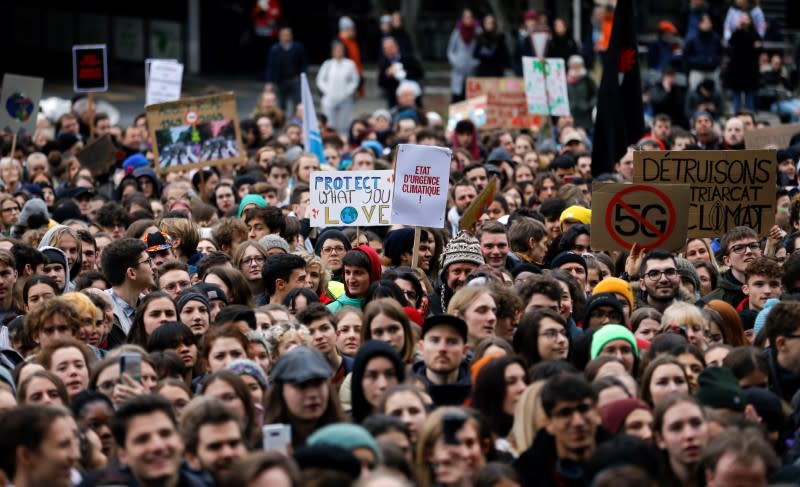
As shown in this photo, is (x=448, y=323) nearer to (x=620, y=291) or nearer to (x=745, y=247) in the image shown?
(x=620, y=291)

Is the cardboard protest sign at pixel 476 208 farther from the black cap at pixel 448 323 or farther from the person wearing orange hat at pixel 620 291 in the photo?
the black cap at pixel 448 323

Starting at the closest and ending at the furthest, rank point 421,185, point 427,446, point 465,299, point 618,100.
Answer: point 427,446 < point 465,299 < point 421,185 < point 618,100

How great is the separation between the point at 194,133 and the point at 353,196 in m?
4.72

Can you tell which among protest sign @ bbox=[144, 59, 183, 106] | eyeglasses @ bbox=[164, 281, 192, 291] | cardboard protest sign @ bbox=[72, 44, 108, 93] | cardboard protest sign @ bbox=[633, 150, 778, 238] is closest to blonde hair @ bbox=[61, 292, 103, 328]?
eyeglasses @ bbox=[164, 281, 192, 291]

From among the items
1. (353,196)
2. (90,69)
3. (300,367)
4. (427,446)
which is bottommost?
(427,446)

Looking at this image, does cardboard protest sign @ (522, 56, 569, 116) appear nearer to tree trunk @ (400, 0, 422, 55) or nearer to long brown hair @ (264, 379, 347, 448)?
tree trunk @ (400, 0, 422, 55)

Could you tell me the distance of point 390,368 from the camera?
852cm

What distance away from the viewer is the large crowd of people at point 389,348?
712 centimetres

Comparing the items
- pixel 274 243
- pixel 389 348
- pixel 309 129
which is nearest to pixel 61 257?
pixel 274 243

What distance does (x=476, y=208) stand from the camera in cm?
1352

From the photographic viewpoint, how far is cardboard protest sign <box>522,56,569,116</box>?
71.8 ft

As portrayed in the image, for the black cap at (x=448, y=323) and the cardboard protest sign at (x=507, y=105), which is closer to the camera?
the black cap at (x=448, y=323)

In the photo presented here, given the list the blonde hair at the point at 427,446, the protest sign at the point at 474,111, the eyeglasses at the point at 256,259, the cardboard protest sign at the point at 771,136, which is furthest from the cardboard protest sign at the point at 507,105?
the blonde hair at the point at 427,446

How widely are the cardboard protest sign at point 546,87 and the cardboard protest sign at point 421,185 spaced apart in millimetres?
9234
